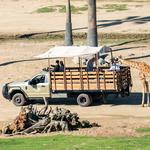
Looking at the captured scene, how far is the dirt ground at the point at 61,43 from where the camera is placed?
95.8 ft

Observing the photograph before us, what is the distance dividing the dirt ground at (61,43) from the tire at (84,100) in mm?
217

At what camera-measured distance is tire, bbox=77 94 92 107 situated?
3198 centimetres

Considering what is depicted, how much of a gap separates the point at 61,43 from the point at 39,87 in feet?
61.1

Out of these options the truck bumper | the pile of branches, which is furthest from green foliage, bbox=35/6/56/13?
the pile of branches

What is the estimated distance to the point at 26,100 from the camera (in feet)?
108

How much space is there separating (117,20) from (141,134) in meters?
36.7

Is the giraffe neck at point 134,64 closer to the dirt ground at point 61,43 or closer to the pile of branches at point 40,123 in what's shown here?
the dirt ground at point 61,43

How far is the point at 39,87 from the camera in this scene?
107 ft

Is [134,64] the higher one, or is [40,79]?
[134,64]

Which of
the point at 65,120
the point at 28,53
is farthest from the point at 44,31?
the point at 65,120

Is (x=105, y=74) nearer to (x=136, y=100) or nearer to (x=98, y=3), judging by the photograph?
(x=136, y=100)

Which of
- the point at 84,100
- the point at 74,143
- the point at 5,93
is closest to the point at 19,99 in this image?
the point at 5,93

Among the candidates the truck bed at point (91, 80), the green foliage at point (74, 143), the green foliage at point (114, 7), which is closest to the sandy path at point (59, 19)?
the green foliage at point (114, 7)

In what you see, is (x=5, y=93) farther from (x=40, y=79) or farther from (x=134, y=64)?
(x=134, y=64)
